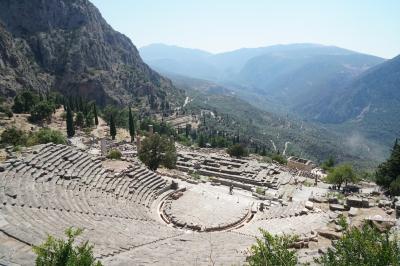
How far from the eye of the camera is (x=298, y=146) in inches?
7825

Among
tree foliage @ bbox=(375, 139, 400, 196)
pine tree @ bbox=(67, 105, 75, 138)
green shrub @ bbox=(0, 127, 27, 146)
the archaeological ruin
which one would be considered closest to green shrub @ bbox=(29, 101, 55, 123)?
pine tree @ bbox=(67, 105, 75, 138)

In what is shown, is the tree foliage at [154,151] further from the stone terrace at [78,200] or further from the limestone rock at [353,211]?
the limestone rock at [353,211]

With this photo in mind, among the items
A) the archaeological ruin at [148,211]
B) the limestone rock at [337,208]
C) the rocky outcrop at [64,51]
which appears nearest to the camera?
the archaeological ruin at [148,211]

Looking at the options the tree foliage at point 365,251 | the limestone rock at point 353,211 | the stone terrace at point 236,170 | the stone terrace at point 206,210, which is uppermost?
the tree foliage at point 365,251

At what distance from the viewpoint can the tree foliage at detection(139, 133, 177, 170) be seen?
49.2 meters

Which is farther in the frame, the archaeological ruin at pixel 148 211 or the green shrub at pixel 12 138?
the green shrub at pixel 12 138

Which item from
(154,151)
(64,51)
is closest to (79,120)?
(154,151)

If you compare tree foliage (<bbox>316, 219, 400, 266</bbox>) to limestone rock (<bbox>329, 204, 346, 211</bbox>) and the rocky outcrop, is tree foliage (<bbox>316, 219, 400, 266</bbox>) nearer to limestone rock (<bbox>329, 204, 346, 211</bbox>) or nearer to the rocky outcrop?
limestone rock (<bbox>329, 204, 346, 211</bbox>)

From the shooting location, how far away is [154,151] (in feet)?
163

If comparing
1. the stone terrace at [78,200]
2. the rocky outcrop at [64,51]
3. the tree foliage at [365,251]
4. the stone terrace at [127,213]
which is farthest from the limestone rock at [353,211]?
the rocky outcrop at [64,51]

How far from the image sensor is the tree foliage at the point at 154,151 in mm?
49219

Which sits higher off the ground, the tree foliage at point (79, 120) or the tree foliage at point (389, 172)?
the tree foliage at point (389, 172)

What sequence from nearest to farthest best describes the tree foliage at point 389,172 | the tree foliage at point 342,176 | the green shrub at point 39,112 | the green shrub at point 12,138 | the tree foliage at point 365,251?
the tree foliage at point 365,251 → the tree foliage at point 389,172 → the green shrub at point 12,138 → the tree foliage at point 342,176 → the green shrub at point 39,112

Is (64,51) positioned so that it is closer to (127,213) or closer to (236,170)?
(236,170)
